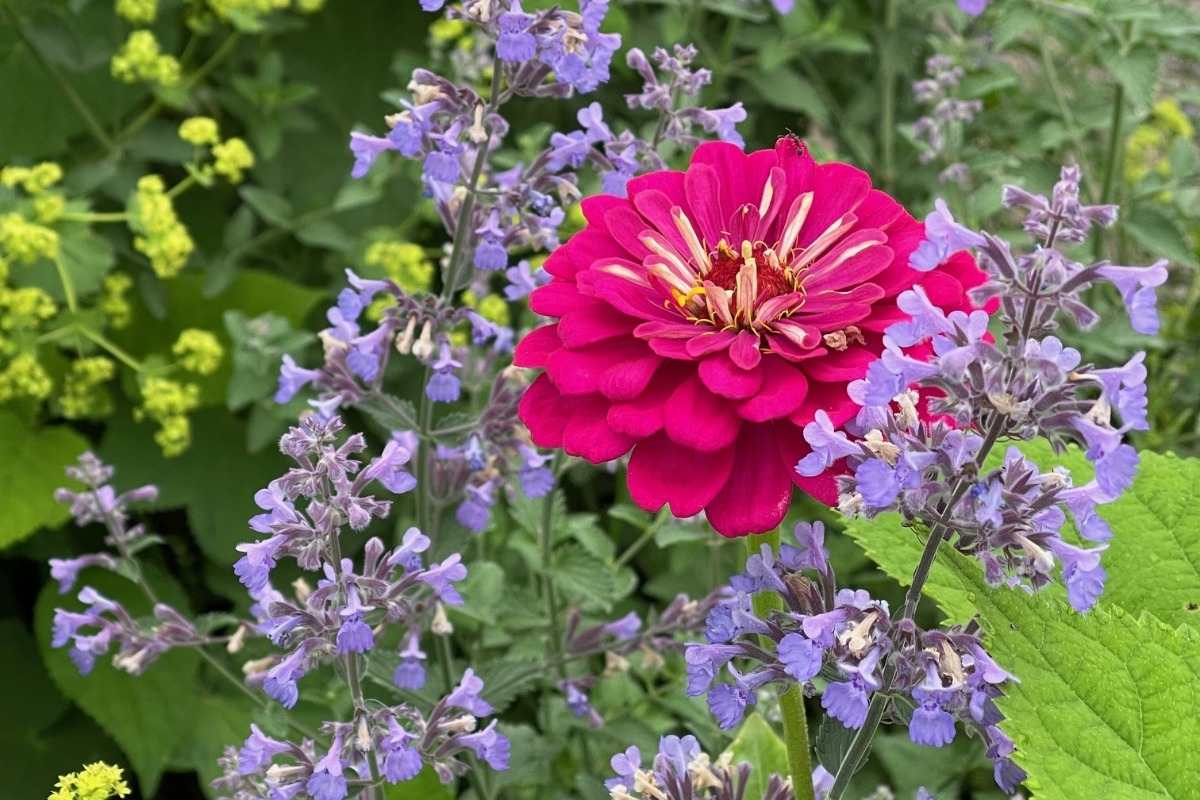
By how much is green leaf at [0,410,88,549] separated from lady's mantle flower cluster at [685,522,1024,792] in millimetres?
1226

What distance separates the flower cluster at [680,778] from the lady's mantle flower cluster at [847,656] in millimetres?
111

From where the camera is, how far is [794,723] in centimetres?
90

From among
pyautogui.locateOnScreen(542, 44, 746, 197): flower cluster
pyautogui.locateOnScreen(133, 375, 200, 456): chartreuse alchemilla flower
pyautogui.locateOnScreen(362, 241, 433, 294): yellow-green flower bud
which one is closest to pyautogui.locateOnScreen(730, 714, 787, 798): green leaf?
pyautogui.locateOnScreen(542, 44, 746, 197): flower cluster

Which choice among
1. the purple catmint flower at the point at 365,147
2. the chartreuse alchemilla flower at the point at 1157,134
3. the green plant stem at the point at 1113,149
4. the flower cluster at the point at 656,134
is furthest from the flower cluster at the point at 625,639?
the chartreuse alchemilla flower at the point at 1157,134

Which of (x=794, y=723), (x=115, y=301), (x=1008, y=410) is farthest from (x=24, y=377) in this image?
(x=1008, y=410)

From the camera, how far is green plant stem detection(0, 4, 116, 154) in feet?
5.99

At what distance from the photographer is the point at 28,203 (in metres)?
1.73

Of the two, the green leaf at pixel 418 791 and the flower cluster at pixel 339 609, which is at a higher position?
the flower cluster at pixel 339 609

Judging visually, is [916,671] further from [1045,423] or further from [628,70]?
[628,70]

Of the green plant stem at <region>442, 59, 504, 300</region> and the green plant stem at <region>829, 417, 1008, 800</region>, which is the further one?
the green plant stem at <region>442, 59, 504, 300</region>

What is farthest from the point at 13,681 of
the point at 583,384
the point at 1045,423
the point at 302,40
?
the point at 1045,423

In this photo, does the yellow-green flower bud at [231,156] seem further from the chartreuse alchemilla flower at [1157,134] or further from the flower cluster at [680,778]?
the chartreuse alchemilla flower at [1157,134]

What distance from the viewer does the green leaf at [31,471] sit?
171 centimetres

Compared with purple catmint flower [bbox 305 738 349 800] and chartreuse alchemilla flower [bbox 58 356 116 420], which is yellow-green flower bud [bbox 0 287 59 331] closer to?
chartreuse alchemilla flower [bbox 58 356 116 420]
